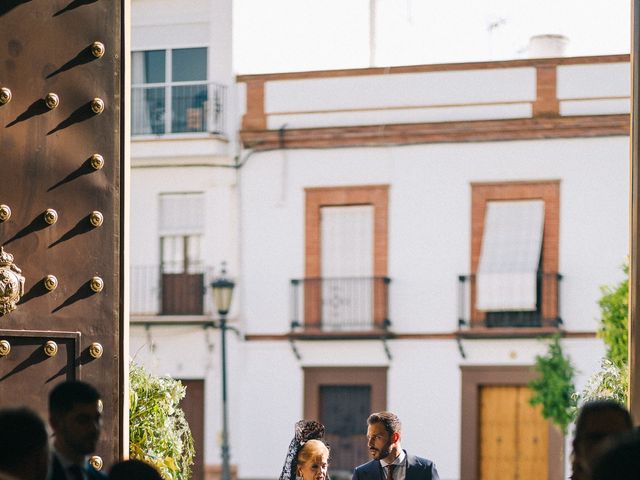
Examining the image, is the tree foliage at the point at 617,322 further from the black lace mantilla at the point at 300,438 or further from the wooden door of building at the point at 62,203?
the wooden door of building at the point at 62,203

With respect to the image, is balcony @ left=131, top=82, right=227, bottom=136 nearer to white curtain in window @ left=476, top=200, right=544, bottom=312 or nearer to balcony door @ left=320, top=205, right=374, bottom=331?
balcony door @ left=320, top=205, right=374, bottom=331

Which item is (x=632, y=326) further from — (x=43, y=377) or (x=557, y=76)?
(x=557, y=76)

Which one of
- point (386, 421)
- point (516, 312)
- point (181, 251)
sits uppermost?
point (181, 251)

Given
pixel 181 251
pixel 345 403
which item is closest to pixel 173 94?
pixel 181 251

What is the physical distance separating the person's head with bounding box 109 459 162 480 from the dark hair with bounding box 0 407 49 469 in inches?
6.6

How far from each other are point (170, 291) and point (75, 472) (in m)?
16.2

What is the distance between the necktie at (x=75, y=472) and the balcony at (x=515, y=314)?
15102mm

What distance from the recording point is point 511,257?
59.5 ft

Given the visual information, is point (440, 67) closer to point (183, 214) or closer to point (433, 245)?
point (433, 245)

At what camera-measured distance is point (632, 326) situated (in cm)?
403

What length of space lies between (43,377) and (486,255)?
14680 millimetres

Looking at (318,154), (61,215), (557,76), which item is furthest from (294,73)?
(61,215)

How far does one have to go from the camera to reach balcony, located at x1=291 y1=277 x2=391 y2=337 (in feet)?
61.2

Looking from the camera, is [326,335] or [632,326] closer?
[632,326]
